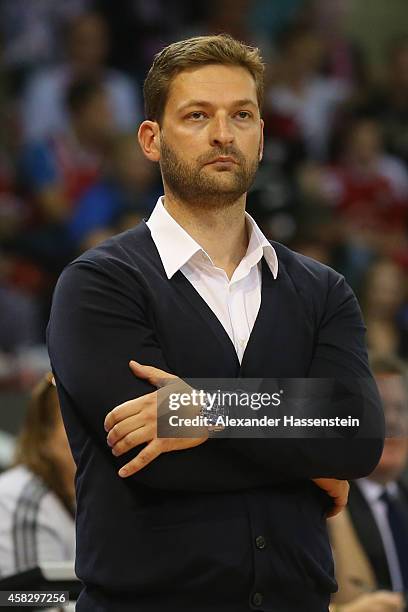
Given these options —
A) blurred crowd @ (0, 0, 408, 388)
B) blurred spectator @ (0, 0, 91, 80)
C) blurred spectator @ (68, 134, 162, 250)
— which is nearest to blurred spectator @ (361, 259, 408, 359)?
blurred crowd @ (0, 0, 408, 388)

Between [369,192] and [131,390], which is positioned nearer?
[131,390]

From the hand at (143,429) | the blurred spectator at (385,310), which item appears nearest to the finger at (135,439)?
the hand at (143,429)

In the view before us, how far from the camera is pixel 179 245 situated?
2.33m

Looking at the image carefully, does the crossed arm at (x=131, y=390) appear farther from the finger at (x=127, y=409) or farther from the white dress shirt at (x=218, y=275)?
the white dress shirt at (x=218, y=275)

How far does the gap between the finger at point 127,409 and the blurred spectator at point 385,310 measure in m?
4.22

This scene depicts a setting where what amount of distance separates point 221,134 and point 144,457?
0.63 meters

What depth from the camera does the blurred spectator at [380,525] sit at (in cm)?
375

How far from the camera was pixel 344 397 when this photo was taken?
2268 millimetres

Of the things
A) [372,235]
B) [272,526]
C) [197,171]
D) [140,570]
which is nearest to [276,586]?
[272,526]

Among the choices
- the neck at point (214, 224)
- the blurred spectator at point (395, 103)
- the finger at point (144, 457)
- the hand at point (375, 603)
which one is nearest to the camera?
the finger at point (144, 457)

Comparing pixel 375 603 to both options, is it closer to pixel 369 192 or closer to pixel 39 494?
pixel 39 494

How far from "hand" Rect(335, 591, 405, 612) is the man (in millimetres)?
1321

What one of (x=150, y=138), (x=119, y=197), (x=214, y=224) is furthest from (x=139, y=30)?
(x=214, y=224)

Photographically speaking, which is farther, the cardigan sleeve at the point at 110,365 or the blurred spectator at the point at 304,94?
the blurred spectator at the point at 304,94
